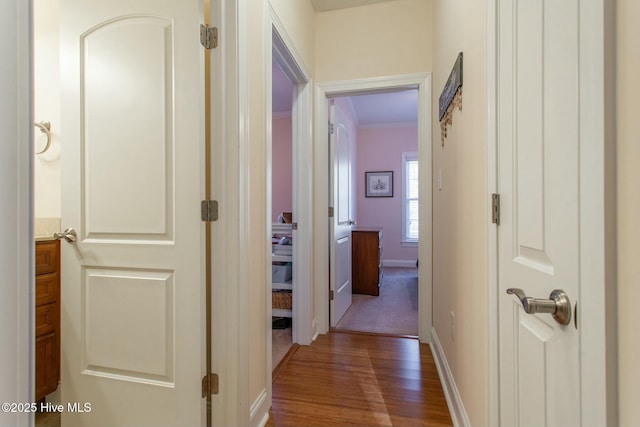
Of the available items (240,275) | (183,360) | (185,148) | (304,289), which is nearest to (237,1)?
(185,148)

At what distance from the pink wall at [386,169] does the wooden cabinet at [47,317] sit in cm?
531

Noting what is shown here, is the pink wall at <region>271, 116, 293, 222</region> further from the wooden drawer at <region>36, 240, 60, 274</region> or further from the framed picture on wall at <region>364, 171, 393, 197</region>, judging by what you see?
the wooden drawer at <region>36, 240, 60, 274</region>

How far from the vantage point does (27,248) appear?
0.63m

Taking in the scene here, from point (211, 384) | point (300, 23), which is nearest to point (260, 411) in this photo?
Result: point (211, 384)

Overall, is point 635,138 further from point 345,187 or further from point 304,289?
point 345,187

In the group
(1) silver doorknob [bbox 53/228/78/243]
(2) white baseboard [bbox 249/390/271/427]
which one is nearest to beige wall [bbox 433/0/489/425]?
(2) white baseboard [bbox 249/390/271/427]

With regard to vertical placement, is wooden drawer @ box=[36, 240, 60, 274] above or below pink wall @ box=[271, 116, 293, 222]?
below

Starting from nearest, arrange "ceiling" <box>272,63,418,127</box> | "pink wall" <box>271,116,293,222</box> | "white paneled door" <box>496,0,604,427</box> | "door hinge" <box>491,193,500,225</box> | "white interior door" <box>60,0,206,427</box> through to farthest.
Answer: "white paneled door" <box>496,0,604,427</box> → "door hinge" <box>491,193,500,225</box> → "white interior door" <box>60,0,206,427</box> → "ceiling" <box>272,63,418,127</box> → "pink wall" <box>271,116,293,222</box>

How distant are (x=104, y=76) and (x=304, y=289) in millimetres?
1841

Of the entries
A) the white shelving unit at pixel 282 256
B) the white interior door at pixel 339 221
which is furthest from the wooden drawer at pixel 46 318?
the white interior door at pixel 339 221

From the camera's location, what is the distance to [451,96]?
1688 mm

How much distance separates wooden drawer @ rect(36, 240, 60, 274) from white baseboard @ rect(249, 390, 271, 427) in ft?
4.07

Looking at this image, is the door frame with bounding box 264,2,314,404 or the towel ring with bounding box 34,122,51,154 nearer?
the towel ring with bounding box 34,122,51,154

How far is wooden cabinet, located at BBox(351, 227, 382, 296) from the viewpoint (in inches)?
159
